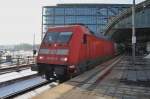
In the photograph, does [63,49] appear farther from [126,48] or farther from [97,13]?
[97,13]

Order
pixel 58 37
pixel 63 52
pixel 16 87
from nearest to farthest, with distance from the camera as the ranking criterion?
pixel 16 87 → pixel 63 52 → pixel 58 37

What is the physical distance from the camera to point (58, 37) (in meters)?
16.5

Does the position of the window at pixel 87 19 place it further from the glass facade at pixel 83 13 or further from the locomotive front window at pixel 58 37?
the locomotive front window at pixel 58 37

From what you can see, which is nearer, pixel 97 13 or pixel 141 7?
pixel 141 7

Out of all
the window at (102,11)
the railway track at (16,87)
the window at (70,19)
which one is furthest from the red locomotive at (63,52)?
the window at (102,11)

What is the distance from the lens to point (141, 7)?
5841 centimetres

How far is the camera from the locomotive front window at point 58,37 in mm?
16188

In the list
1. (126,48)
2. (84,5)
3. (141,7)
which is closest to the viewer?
(141,7)

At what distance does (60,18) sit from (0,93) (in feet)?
320

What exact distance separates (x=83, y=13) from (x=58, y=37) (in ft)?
307

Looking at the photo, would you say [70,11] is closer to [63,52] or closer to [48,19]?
[48,19]

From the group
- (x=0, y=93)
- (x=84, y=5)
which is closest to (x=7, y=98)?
(x=0, y=93)

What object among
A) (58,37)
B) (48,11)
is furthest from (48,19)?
(58,37)

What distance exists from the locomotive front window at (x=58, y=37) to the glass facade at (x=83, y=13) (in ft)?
301
